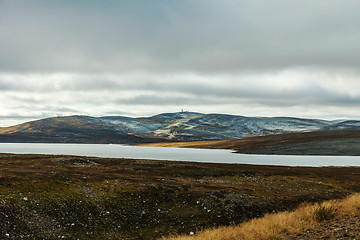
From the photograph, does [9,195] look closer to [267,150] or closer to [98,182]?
[98,182]

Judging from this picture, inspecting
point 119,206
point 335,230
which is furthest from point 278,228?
point 119,206

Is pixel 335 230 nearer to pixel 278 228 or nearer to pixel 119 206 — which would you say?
pixel 278 228

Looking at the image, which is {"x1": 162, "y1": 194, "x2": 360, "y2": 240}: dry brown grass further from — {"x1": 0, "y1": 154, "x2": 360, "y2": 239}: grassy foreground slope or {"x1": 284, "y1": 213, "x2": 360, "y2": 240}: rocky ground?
{"x1": 0, "y1": 154, "x2": 360, "y2": 239}: grassy foreground slope

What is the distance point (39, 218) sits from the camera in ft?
68.6

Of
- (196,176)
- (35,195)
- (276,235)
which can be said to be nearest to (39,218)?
(35,195)

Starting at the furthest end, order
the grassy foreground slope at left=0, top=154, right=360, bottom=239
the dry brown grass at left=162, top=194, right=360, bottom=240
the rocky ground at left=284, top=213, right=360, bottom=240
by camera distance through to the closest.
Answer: the grassy foreground slope at left=0, top=154, right=360, bottom=239 < the dry brown grass at left=162, top=194, right=360, bottom=240 < the rocky ground at left=284, top=213, right=360, bottom=240

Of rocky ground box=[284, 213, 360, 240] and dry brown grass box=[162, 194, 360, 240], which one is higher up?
rocky ground box=[284, 213, 360, 240]

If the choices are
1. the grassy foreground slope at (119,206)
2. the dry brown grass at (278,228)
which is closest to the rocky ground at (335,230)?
the dry brown grass at (278,228)

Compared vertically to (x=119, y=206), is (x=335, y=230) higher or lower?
higher

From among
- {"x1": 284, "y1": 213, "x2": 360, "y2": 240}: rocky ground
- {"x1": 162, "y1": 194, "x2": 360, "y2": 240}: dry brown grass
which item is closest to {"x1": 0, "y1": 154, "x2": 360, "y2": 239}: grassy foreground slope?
{"x1": 162, "y1": 194, "x2": 360, "y2": 240}: dry brown grass

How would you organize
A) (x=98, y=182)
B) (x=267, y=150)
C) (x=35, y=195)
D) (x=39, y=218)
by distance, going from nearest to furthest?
(x=39, y=218) < (x=35, y=195) < (x=98, y=182) < (x=267, y=150)

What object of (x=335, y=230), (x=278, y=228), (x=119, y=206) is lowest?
(x=119, y=206)

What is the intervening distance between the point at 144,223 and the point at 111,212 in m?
3.21

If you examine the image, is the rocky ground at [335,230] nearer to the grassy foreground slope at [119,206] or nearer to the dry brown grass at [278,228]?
the dry brown grass at [278,228]
